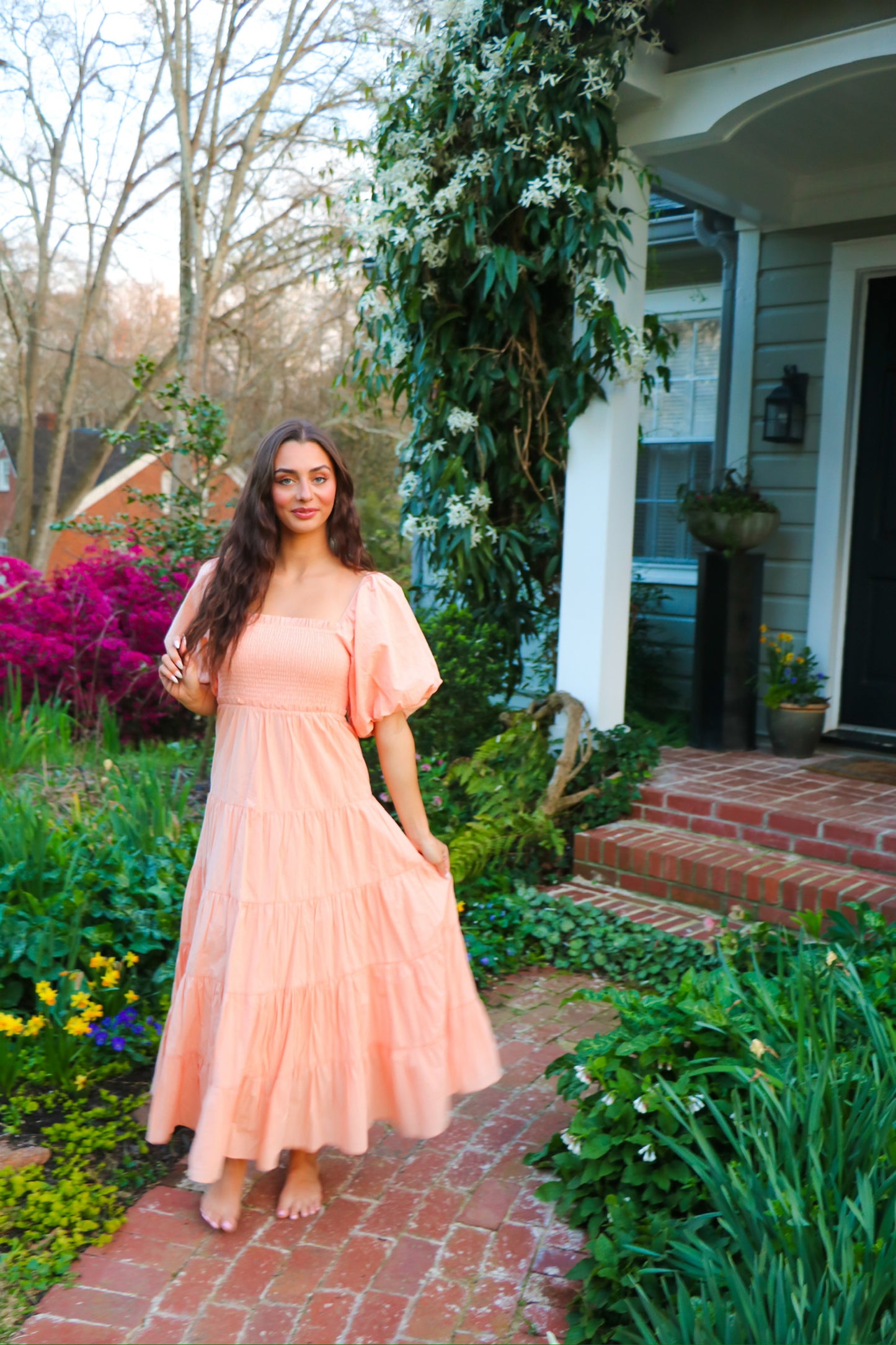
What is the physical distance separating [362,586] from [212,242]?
19.6 m

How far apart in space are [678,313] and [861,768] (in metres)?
3.26

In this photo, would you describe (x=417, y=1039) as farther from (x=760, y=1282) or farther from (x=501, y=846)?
(x=501, y=846)

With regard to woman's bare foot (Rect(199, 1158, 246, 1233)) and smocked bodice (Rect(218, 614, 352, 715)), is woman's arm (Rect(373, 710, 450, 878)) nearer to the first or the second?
smocked bodice (Rect(218, 614, 352, 715))

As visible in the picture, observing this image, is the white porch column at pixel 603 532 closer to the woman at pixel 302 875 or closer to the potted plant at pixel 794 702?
the potted plant at pixel 794 702

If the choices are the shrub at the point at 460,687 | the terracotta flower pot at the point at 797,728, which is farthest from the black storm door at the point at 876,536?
the shrub at the point at 460,687

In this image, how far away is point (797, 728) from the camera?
5.87 m

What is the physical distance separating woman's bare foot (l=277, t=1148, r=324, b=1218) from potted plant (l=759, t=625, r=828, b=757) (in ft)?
13.0

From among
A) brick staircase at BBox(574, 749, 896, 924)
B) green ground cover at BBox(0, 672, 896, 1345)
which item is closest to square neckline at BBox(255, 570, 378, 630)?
green ground cover at BBox(0, 672, 896, 1345)

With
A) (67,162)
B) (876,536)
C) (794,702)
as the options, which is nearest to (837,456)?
(876,536)

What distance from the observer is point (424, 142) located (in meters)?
4.97

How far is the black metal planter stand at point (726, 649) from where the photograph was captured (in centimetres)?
595

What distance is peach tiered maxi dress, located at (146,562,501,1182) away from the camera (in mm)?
2379

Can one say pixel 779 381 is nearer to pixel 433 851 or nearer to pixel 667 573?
pixel 667 573

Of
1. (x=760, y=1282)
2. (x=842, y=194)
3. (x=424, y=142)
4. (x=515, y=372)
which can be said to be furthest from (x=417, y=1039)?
(x=842, y=194)
